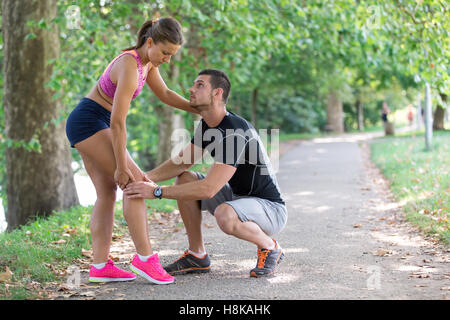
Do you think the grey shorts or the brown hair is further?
the grey shorts

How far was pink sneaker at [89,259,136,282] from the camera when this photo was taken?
4121 mm

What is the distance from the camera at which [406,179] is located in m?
9.49

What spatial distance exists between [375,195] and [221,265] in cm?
490

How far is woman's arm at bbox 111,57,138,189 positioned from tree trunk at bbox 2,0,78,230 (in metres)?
4.43

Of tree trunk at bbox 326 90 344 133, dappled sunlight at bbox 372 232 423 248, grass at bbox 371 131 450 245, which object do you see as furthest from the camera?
tree trunk at bbox 326 90 344 133

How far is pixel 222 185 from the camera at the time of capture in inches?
159

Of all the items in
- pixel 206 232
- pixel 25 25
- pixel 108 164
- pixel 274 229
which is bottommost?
pixel 206 232

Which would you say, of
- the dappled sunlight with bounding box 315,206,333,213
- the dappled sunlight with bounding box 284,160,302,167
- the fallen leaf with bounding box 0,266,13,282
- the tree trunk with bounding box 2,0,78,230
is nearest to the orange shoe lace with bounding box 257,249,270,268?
the fallen leaf with bounding box 0,266,13,282

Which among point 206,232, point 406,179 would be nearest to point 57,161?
point 206,232

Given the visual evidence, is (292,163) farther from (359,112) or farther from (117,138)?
(359,112)

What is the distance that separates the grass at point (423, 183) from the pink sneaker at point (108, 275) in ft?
10.2

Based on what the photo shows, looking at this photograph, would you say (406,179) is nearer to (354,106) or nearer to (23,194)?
(23,194)

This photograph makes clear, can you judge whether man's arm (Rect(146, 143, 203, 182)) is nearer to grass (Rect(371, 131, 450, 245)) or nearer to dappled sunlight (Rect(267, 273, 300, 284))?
dappled sunlight (Rect(267, 273, 300, 284))
